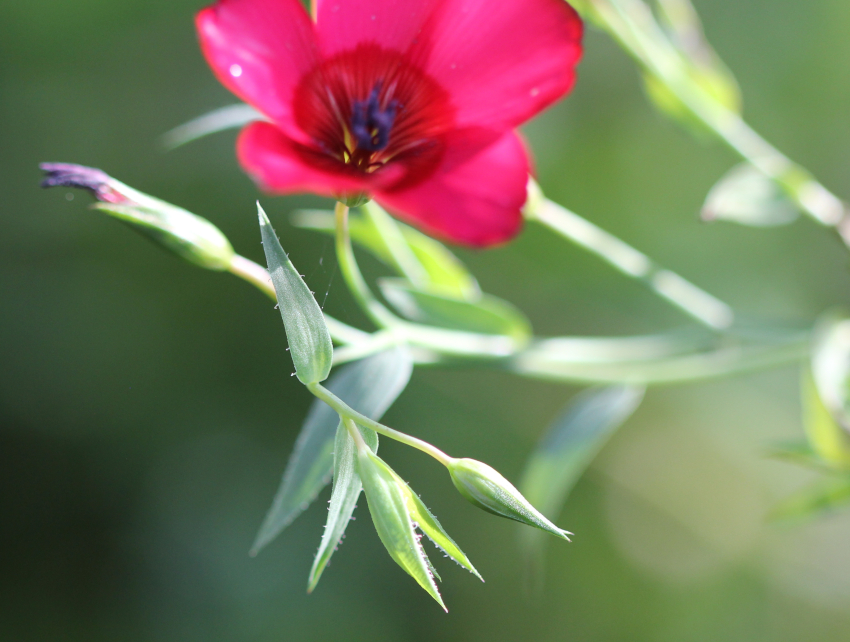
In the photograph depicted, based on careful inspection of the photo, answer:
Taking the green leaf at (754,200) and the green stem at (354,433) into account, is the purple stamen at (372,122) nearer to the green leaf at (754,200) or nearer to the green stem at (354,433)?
the green stem at (354,433)

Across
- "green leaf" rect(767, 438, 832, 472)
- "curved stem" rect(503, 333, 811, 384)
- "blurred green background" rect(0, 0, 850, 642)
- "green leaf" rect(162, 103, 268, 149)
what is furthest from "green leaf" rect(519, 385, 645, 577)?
"blurred green background" rect(0, 0, 850, 642)

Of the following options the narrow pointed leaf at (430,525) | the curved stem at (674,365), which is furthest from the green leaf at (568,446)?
the narrow pointed leaf at (430,525)

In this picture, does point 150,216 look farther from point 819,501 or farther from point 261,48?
point 819,501

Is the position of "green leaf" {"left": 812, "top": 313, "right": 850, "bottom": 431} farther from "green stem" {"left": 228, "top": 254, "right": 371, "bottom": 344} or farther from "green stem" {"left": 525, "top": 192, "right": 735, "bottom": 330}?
"green stem" {"left": 228, "top": 254, "right": 371, "bottom": 344}

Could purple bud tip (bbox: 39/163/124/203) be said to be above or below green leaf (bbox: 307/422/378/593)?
above

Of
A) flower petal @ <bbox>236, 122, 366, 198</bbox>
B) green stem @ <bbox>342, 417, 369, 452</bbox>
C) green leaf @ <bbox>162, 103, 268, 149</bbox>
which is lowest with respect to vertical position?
green stem @ <bbox>342, 417, 369, 452</bbox>

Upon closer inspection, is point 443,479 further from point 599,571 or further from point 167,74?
point 167,74

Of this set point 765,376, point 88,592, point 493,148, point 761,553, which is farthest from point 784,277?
point 88,592
